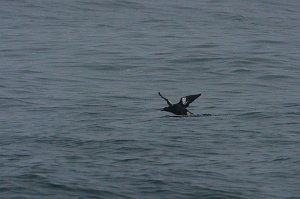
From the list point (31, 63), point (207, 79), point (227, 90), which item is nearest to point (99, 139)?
point (227, 90)

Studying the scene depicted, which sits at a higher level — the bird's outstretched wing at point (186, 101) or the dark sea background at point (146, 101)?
the bird's outstretched wing at point (186, 101)

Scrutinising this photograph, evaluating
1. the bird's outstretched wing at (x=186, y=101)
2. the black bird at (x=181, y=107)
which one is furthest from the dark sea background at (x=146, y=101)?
the bird's outstretched wing at (x=186, y=101)

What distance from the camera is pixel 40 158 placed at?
2459cm

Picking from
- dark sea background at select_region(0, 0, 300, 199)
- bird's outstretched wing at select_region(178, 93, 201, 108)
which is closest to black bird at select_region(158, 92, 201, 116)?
bird's outstretched wing at select_region(178, 93, 201, 108)

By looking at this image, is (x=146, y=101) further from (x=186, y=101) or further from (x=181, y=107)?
(x=181, y=107)

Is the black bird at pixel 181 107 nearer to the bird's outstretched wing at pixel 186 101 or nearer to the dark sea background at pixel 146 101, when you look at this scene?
the bird's outstretched wing at pixel 186 101

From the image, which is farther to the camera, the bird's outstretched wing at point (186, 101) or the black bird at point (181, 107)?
the bird's outstretched wing at point (186, 101)

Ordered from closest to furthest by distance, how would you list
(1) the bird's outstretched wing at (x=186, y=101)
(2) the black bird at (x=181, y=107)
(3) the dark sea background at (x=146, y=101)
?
(3) the dark sea background at (x=146, y=101) < (2) the black bird at (x=181, y=107) < (1) the bird's outstretched wing at (x=186, y=101)

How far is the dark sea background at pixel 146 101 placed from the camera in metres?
22.9

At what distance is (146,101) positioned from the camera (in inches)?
1325

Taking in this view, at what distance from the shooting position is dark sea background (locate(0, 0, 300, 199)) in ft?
75.3

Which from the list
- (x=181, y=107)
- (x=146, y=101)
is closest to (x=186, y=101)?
(x=181, y=107)

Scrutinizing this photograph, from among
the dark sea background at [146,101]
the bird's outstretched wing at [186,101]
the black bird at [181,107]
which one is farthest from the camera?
the bird's outstretched wing at [186,101]

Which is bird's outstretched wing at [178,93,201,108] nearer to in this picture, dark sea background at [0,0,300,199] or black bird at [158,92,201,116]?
black bird at [158,92,201,116]
